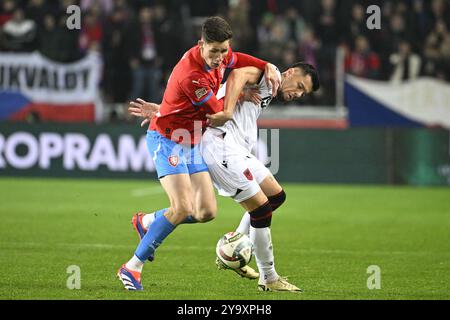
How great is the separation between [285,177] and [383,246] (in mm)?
7724

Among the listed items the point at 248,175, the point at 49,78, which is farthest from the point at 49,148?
the point at 248,175

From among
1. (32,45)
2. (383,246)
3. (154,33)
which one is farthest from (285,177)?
(383,246)

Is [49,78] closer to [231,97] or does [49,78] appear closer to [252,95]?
[252,95]

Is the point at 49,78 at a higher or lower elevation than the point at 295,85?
lower

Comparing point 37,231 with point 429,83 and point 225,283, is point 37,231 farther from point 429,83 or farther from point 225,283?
point 429,83

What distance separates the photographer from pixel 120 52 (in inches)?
786

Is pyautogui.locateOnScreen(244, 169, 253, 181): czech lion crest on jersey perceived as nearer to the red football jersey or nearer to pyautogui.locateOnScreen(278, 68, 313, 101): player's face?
the red football jersey

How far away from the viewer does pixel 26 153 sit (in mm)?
18891

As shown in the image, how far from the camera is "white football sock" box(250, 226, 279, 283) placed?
27.1 ft

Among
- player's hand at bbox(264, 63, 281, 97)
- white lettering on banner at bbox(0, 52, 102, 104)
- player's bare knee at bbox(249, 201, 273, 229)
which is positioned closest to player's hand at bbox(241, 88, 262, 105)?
player's hand at bbox(264, 63, 281, 97)

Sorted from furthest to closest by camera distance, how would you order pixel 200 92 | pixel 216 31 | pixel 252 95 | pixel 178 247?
pixel 178 247, pixel 252 95, pixel 200 92, pixel 216 31

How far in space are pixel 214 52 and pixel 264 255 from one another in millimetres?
1774

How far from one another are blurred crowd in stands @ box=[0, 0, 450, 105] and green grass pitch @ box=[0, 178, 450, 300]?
251 cm

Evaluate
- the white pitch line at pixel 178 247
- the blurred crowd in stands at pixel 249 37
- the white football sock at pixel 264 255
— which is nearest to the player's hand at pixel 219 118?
the white football sock at pixel 264 255
